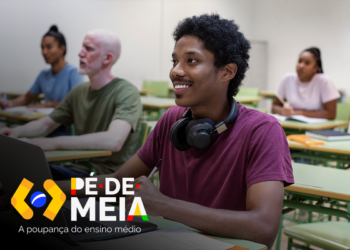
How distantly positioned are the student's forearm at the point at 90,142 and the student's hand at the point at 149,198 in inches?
38.7

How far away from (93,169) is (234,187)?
1.14m

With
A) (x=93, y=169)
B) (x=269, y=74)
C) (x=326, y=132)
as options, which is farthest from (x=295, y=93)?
(x=269, y=74)

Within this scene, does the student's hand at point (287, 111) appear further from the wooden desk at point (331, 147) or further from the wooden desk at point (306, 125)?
the wooden desk at point (331, 147)

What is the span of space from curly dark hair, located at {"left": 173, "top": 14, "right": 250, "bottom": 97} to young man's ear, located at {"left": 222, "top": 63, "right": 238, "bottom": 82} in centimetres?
1

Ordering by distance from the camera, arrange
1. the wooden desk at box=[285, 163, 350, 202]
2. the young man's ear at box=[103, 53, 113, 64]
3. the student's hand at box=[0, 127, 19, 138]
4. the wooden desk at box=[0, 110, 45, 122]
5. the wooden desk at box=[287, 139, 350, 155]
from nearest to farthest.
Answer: the wooden desk at box=[285, 163, 350, 202]
the student's hand at box=[0, 127, 19, 138]
the wooden desk at box=[287, 139, 350, 155]
the young man's ear at box=[103, 53, 113, 64]
the wooden desk at box=[0, 110, 45, 122]

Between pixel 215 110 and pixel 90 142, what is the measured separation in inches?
37.0

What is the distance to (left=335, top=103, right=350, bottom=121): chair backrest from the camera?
3.43 m

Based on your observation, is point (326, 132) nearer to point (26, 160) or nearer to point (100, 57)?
point (100, 57)

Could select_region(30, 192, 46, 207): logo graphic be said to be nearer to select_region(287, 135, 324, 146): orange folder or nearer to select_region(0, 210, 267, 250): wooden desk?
select_region(0, 210, 267, 250): wooden desk

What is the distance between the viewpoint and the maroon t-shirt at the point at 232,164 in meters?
0.95

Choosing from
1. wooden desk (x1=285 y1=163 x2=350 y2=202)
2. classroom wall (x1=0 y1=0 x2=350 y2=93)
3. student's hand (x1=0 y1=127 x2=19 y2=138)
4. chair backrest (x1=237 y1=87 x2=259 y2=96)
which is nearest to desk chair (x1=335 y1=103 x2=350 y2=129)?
classroom wall (x1=0 y1=0 x2=350 y2=93)

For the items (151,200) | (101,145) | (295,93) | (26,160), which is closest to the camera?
(26,160)

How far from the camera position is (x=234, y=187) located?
Result: 3.39ft

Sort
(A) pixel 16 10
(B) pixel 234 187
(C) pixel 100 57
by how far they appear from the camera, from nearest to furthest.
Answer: (B) pixel 234 187 → (C) pixel 100 57 → (A) pixel 16 10
